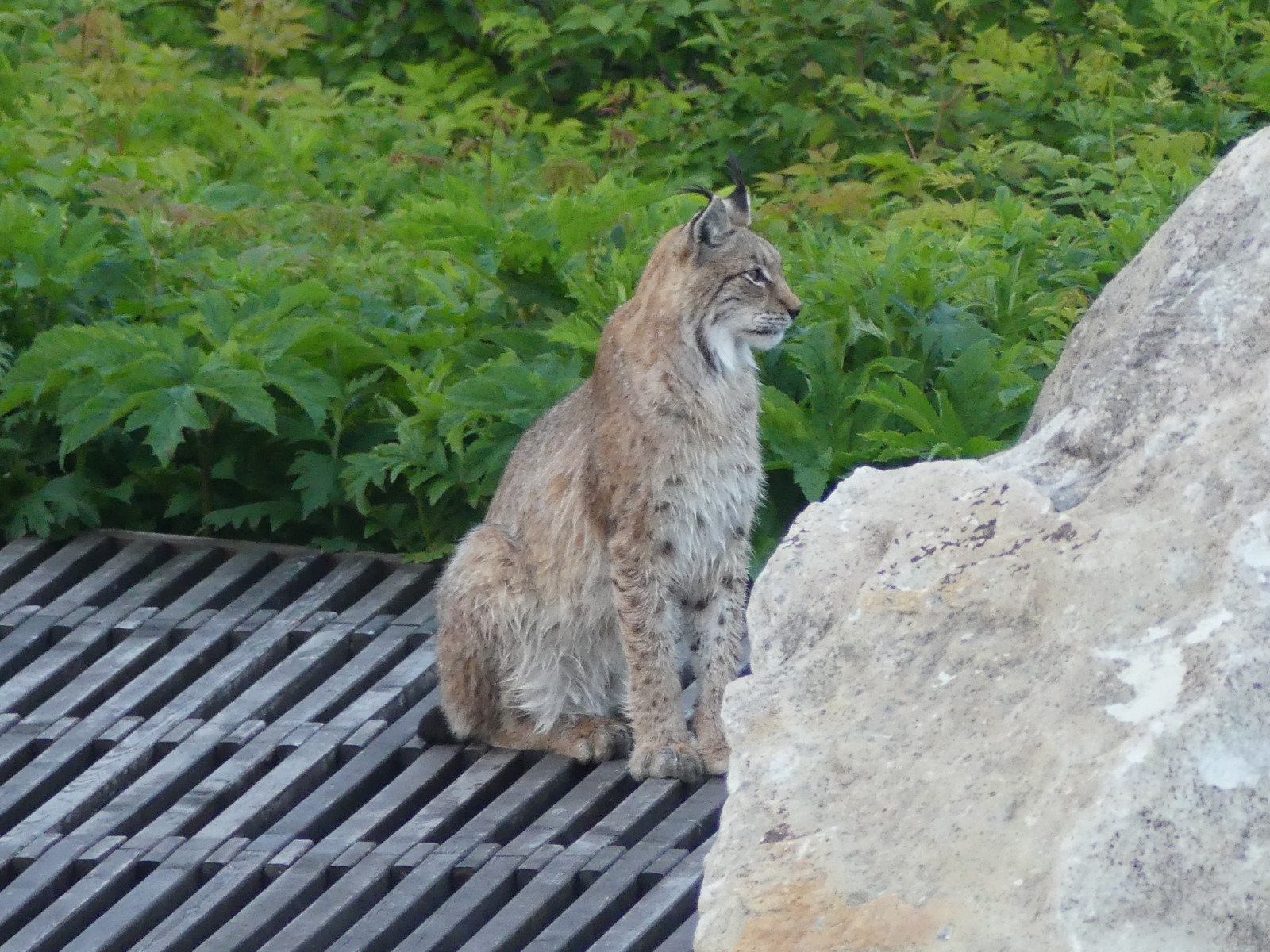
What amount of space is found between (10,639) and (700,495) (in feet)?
7.50

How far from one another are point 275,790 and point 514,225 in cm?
265

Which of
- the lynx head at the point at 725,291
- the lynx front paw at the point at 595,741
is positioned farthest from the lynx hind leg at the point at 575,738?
the lynx head at the point at 725,291

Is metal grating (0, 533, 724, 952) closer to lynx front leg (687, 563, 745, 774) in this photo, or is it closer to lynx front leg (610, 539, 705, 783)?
lynx front leg (610, 539, 705, 783)

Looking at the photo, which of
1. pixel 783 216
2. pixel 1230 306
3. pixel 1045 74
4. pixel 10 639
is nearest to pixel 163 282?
pixel 10 639

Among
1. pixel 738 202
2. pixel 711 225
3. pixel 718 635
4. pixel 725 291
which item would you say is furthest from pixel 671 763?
pixel 738 202

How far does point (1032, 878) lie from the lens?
8.55 ft

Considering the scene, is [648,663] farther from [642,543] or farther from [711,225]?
[711,225]

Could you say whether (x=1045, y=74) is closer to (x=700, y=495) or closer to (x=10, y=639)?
(x=700, y=495)

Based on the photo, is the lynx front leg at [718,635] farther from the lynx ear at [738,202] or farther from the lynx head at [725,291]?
the lynx ear at [738,202]

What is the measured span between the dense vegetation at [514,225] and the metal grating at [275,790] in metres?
0.39

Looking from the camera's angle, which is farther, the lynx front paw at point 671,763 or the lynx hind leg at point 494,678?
the lynx hind leg at point 494,678

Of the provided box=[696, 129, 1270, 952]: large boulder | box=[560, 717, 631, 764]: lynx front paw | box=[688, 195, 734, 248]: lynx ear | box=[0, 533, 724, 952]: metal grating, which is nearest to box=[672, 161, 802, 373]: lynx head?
box=[688, 195, 734, 248]: lynx ear

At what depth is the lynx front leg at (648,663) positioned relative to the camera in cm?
514

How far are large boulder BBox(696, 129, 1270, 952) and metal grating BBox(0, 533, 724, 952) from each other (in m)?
1.34
